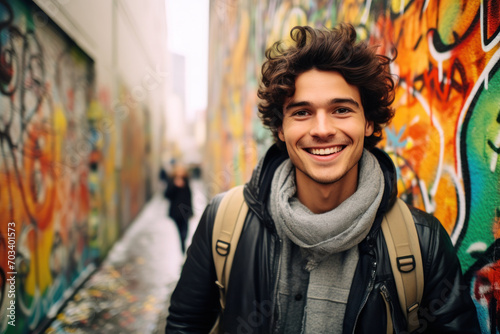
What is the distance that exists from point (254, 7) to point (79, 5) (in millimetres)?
2688

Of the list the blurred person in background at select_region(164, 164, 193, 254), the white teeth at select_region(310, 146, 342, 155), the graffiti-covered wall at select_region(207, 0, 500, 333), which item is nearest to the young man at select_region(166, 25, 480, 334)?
the white teeth at select_region(310, 146, 342, 155)

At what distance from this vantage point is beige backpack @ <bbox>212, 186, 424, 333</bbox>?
1.28 metres

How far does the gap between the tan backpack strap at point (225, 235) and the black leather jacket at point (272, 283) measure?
33 millimetres

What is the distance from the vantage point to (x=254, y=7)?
17.4ft

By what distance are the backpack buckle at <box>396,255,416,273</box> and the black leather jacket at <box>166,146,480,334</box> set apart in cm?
5

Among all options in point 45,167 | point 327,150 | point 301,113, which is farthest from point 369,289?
point 45,167

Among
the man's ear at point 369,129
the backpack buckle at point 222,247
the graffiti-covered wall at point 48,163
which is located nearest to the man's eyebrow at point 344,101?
the man's ear at point 369,129

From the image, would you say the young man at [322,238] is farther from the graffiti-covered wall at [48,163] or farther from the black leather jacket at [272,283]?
the graffiti-covered wall at [48,163]

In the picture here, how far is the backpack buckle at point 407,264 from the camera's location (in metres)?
1.28

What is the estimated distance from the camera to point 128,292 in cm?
436

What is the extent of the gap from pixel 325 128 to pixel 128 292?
4132 millimetres

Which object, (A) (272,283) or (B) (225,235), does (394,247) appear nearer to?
(A) (272,283)

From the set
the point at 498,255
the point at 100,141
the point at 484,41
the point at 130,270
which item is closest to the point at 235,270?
the point at 498,255

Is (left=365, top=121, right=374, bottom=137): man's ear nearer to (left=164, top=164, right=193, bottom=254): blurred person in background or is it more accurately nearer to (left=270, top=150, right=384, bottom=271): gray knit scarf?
(left=270, top=150, right=384, bottom=271): gray knit scarf
